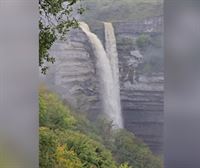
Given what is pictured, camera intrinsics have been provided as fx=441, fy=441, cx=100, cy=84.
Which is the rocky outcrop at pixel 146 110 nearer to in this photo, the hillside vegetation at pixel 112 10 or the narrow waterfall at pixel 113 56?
the narrow waterfall at pixel 113 56

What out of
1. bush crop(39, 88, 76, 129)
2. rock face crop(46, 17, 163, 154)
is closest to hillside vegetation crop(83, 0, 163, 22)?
rock face crop(46, 17, 163, 154)

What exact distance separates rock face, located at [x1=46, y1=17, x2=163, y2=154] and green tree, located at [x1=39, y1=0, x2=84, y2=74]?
1.8 inches

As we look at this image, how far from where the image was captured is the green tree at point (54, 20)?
2.71 meters

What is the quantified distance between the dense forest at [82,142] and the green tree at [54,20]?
29 cm

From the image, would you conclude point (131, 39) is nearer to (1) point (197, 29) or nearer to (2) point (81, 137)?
(1) point (197, 29)

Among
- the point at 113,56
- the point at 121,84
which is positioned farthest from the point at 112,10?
the point at 121,84

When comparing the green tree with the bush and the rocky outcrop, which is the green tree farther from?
the rocky outcrop

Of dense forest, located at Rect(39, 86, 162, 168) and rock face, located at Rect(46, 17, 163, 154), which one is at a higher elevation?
rock face, located at Rect(46, 17, 163, 154)

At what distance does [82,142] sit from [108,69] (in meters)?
0.49

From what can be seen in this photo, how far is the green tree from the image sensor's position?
271 centimetres

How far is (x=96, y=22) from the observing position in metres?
2.74

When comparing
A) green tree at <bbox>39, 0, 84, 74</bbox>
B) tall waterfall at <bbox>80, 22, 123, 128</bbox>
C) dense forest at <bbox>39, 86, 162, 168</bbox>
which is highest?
green tree at <bbox>39, 0, 84, 74</bbox>

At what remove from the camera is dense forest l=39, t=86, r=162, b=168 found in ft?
8.96

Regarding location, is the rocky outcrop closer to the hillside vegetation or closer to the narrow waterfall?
the narrow waterfall
